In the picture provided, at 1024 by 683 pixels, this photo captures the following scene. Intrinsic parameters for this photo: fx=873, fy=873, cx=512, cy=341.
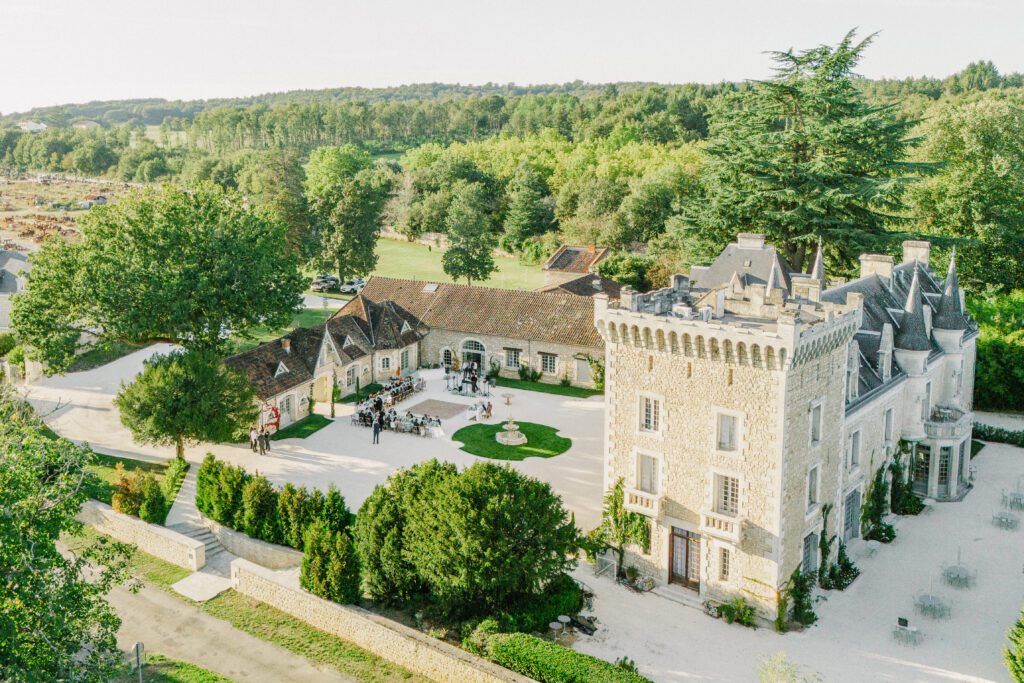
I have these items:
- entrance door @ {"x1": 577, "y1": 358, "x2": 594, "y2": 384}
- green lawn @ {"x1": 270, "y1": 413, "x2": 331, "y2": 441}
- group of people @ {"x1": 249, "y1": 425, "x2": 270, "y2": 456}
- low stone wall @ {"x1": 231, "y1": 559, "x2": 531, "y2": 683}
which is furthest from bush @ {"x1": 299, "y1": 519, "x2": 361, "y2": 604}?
entrance door @ {"x1": 577, "y1": 358, "x2": 594, "y2": 384}

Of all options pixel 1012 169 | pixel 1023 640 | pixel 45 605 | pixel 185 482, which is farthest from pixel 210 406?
pixel 1012 169

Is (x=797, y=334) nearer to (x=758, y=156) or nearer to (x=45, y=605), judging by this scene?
(x=45, y=605)

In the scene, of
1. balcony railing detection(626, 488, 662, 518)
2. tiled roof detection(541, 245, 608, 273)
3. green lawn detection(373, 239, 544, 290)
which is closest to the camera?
balcony railing detection(626, 488, 662, 518)

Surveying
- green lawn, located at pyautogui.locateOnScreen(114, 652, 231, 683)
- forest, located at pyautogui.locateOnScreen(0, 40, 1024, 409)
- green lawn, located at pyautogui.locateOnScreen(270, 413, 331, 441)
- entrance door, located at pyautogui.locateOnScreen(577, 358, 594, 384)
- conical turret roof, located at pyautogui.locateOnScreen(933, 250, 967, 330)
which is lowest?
green lawn, located at pyautogui.locateOnScreen(114, 652, 231, 683)

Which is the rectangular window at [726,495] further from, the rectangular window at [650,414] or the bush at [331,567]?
the bush at [331,567]

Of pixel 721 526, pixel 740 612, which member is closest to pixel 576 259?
pixel 721 526

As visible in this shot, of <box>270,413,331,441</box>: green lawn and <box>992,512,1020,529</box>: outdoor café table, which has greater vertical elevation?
<box>270,413,331,441</box>: green lawn

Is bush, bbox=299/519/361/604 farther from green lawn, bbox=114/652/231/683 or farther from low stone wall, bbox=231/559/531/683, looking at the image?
green lawn, bbox=114/652/231/683
